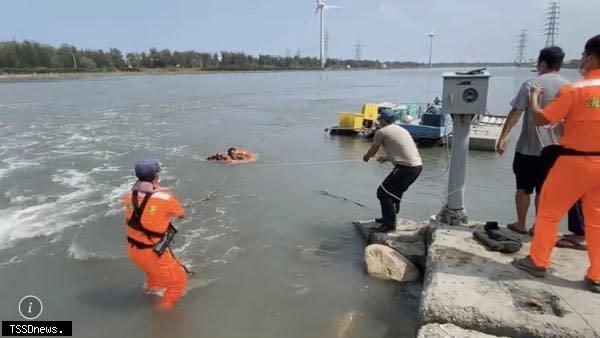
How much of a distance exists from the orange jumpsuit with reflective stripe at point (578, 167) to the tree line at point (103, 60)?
11934 centimetres

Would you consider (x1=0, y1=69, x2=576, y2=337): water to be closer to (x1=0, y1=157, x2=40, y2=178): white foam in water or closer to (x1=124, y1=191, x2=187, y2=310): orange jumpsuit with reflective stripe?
(x1=0, y1=157, x2=40, y2=178): white foam in water

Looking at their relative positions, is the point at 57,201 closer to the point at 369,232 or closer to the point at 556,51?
the point at 369,232

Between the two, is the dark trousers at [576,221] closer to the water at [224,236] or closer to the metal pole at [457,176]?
the metal pole at [457,176]

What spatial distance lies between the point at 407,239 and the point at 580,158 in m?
2.84

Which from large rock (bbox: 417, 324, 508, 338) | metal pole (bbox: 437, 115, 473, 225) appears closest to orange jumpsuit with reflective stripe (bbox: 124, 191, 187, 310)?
large rock (bbox: 417, 324, 508, 338)

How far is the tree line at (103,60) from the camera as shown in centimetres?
10806

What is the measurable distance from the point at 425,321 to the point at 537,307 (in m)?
0.86

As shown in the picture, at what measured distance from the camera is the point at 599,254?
12.2ft

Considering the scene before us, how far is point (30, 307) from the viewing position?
516 cm

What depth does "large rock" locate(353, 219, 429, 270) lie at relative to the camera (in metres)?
5.76

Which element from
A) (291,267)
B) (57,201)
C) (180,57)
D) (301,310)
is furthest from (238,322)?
(180,57)

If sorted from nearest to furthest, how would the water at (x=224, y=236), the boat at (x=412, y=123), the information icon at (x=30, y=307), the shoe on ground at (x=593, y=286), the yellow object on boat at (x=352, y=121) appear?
1. the shoe on ground at (x=593, y=286)
2. the water at (x=224, y=236)
3. the information icon at (x=30, y=307)
4. the boat at (x=412, y=123)
5. the yellow object on boat at (x=352, y=121)

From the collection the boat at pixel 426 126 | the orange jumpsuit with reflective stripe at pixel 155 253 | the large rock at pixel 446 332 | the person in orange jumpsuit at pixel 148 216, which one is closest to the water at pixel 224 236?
the orange jumpsuit with reflective stripe at pixel 155 253

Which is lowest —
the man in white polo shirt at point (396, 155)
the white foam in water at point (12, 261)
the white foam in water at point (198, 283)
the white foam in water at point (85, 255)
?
the white foam in water at point (85, 255)
